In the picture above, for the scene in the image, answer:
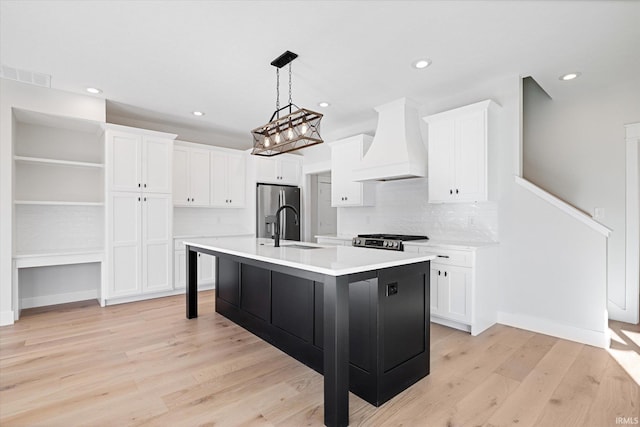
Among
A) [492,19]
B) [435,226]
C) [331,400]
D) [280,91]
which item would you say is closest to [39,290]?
[280,91]

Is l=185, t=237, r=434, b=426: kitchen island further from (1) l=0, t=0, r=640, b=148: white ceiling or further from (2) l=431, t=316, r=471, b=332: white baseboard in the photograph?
(1) l=0, t=0, r=640, b=148: white ceiling

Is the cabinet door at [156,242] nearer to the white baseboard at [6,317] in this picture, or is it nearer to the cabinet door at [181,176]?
the cabinet door at [181,176]

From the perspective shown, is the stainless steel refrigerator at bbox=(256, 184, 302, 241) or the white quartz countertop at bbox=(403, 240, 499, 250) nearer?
the white quartz countertop at bbox=(403, 240, 499, 250)

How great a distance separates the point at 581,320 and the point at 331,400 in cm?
271

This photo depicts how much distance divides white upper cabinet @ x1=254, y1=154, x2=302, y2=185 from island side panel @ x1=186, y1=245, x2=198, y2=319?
219 cm

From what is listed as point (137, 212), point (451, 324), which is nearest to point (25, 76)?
point (137, 212)

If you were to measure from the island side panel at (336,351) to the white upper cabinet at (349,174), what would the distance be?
3.05 m

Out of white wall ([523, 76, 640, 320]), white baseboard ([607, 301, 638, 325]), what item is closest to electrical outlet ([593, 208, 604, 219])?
white wall ([523, 76, 640, 320])

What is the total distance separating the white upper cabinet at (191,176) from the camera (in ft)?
16.0

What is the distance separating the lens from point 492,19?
2383mm

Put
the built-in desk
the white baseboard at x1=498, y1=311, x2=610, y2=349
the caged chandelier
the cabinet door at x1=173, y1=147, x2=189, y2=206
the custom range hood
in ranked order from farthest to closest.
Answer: the cabinet door at x1=173, y1=147, x2=189, y2=206 < the custom range hood < the built-in desk < the white baseboard at x1=498, y1=311, x2=610, y2=349 < the caged chandelier

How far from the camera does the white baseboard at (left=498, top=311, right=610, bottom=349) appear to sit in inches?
112

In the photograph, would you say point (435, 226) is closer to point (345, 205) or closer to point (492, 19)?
point (345, 205)

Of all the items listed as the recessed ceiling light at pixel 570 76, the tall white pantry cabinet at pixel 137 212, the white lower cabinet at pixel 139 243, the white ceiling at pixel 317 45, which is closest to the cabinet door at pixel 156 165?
the tall white pantry cabinet at pixel 137 212
